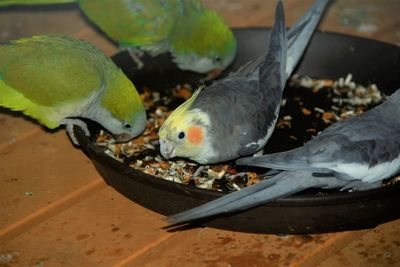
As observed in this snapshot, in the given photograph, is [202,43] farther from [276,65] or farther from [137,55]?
[276,65]

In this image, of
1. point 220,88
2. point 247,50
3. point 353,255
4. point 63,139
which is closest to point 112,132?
point 63,139

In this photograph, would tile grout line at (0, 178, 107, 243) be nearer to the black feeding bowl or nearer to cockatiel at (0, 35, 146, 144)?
the black feeding bowl

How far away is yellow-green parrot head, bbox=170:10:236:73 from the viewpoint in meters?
2.72

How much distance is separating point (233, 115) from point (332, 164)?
0.39 meters

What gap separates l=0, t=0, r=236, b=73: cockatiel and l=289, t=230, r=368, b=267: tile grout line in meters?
1.00

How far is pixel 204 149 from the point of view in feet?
6.93

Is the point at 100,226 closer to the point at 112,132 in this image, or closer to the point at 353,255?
the point at 112,132

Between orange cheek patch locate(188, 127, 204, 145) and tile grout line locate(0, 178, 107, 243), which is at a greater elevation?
orange cheek patch locate(188, 127, 204, 145)

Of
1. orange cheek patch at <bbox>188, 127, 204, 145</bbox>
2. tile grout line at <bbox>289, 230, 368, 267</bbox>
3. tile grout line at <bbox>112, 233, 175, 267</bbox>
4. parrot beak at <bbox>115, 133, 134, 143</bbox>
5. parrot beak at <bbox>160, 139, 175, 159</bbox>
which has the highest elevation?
orange cheek patch at <bbox>188, 127, 204, 145</bbox>

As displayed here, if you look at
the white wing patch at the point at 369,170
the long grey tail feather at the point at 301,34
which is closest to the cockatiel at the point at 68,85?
the long grey tail feather at the point at 301,34

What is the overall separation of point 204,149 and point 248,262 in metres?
0.38

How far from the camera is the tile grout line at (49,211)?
2078 mm

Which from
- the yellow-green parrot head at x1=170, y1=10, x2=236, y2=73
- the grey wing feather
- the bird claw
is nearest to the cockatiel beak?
the yellow-green parrot head at x1=170, y1=10, x2=236, y2=73

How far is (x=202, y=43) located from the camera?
9.09 ft
